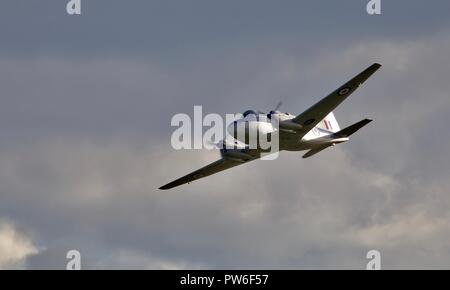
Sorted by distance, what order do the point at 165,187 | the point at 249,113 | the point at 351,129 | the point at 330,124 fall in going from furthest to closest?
1. the point at 165,187
2. the point at 330,124
3. the point at 351,129
4. the point at 249,113

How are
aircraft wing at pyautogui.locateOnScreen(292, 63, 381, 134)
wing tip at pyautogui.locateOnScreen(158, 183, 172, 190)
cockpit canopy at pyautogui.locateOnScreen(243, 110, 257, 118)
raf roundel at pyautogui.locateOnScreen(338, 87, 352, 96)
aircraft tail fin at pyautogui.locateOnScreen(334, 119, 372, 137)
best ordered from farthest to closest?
wing tip at pyautogui.locateOnScreen(158, 183, 172, 190)
aircraft tail fin at pyautogui.locateOnScreen(334, 119, 372, 137)
cockpit canopy at pyautogui.locateOnScreen(243, 110, 257, 118)
raf roundel at pyautogui.locateOnScreen(338, 87, 352, 96)
aircraft wing at pyautogui.locateOnScreen(292, 63, 381, 134)

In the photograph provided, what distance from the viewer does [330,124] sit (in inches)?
2862

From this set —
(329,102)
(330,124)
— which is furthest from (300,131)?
(330,124)

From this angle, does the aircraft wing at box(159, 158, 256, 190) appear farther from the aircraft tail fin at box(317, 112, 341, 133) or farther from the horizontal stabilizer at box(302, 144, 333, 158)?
the aircraft tail fin at box(317, 112, 341, 133)

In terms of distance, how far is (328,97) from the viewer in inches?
2387

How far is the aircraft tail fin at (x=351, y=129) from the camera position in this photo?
6494 cm

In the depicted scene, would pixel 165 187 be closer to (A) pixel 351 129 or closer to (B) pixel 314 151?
(B) pixel 314 151

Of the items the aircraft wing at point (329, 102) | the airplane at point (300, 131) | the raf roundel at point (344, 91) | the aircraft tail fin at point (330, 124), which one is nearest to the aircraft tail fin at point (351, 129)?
the airplane at point (300, 131)

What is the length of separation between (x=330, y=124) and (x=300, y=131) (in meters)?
9.62

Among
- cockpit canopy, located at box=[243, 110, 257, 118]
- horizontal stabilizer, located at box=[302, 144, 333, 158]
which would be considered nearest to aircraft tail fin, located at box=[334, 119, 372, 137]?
horizontal stabilizer, located at box=[302, 144, 333, 158]

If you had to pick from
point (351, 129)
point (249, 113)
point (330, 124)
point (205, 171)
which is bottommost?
point (205, 171)

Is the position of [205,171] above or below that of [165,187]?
above

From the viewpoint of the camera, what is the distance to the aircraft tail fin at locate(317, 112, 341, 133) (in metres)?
71.2
